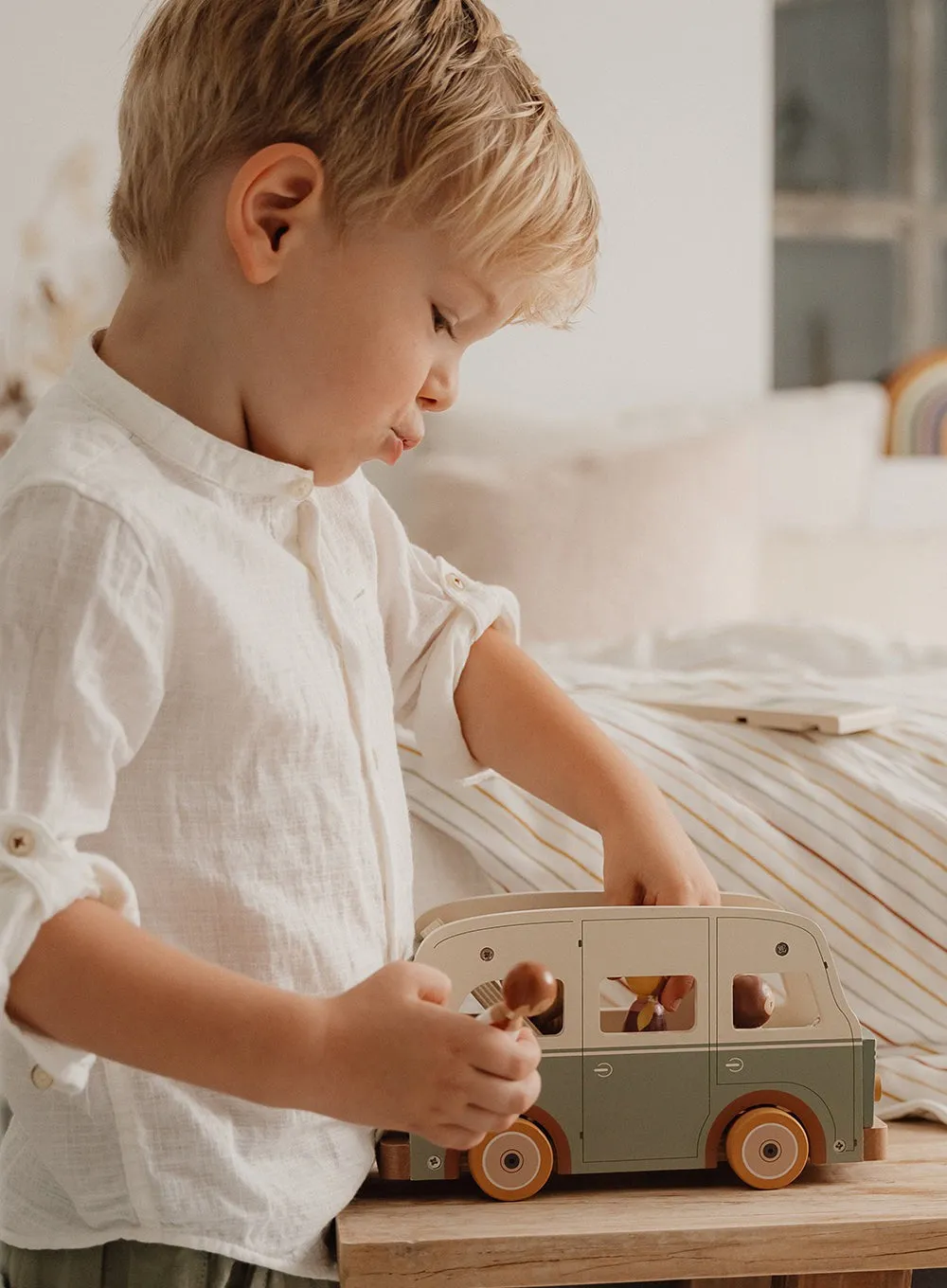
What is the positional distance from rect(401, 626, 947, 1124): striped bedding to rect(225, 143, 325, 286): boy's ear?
1.44 ft

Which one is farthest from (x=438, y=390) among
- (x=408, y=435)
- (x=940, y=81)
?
(x=940, y=81)

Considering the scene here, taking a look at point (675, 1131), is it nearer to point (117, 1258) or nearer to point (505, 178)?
point (117, 1258)

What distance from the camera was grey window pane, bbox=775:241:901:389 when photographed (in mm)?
3100

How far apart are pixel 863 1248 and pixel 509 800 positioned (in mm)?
374

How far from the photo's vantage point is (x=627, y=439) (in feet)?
7.66

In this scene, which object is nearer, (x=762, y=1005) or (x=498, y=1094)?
(x=498, y=1094)

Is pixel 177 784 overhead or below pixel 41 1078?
overhead

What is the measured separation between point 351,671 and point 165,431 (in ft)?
0.52

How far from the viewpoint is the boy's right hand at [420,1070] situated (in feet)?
2.00

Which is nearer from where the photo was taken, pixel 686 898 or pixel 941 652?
pixel 686 898

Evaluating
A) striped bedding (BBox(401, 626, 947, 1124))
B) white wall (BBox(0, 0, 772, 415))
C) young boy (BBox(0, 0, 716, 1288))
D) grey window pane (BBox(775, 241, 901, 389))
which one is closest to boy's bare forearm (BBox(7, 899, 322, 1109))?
young boy (BBox(0, 0, 716, 1288))

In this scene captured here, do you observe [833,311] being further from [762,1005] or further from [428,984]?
[428,984]


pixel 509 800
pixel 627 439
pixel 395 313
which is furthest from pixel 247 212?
pixel 627 439

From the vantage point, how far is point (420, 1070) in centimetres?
61
